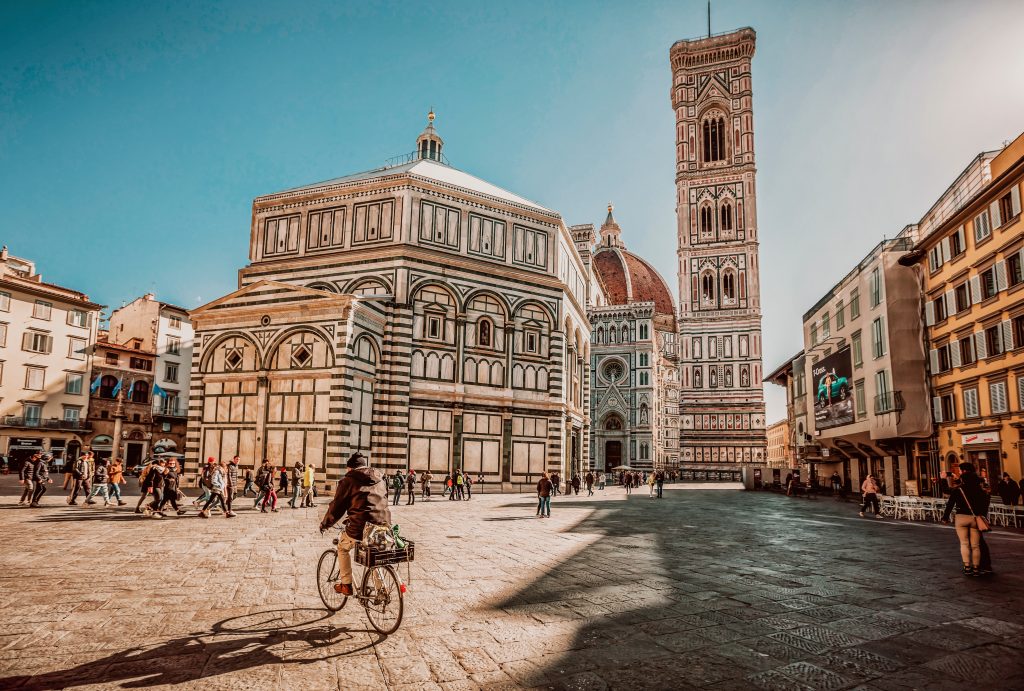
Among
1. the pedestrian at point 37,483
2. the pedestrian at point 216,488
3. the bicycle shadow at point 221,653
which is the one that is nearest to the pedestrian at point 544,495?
the pedestrian at point 216,488

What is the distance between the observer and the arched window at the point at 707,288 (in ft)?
232

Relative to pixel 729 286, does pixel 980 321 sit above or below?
below

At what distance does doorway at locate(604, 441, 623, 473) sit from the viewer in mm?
67375

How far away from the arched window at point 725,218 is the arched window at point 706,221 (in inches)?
34.5

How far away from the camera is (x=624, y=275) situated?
97.0 m

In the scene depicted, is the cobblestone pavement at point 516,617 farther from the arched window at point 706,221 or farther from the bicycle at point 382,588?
the arched window at point 706,221

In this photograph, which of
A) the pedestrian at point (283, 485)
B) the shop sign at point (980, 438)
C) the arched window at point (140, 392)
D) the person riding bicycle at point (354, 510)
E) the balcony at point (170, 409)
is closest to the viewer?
the person riding bicycle at point (354, 510)

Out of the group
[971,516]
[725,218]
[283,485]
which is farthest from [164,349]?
[725,218]

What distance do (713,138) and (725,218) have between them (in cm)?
985

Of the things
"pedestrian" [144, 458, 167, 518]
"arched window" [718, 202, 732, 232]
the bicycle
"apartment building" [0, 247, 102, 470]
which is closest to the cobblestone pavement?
the bicycle

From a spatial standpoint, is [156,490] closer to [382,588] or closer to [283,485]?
[283,485]

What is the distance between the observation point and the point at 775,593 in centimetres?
809

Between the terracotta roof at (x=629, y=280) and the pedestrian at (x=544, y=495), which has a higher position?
the terracotta roof at (x=629, y=280)

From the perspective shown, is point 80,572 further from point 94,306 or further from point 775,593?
point 94,306
